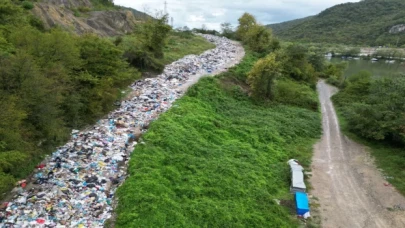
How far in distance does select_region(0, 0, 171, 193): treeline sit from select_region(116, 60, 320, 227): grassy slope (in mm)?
3167

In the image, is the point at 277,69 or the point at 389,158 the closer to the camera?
the point at 389,158

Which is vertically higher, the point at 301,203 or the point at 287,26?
the point at 287,26

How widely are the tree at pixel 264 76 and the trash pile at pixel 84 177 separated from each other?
27.8ft

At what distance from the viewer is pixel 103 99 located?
14984 millimetres

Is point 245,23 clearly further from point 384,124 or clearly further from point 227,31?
point 384,124

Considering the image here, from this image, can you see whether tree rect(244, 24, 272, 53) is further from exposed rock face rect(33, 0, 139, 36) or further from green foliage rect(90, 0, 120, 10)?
green foliage rect(90, 0, 120, 10)

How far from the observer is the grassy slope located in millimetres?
9648

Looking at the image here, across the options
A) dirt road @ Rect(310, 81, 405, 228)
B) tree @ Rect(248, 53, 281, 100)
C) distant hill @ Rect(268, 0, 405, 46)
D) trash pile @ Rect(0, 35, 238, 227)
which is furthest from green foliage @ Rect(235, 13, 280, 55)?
distant hill @ Rect(268, 0, 405, 46)

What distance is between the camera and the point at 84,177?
1034 centimetres

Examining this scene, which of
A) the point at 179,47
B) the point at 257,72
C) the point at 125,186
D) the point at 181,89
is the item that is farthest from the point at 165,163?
the point at 179,47

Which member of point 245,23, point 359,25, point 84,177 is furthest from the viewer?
point 359,25

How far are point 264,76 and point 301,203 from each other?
12.9m

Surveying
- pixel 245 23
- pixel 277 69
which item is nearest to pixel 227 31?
pixel 245 23

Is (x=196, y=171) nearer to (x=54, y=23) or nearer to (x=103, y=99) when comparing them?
(x=103, y=99)
